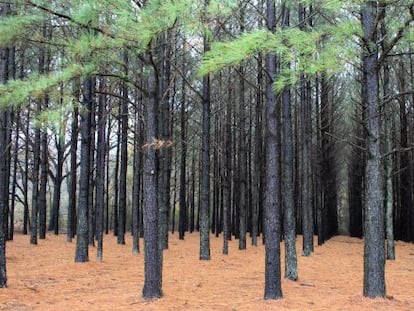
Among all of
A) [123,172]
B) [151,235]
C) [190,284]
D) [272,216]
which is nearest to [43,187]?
[123,172]

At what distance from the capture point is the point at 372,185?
729cm

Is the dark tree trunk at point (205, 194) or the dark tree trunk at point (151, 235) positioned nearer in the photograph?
the dark tree trunk at point (151, 235)

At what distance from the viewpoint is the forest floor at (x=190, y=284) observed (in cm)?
689

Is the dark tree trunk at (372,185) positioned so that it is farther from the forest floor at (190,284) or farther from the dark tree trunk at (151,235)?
the dark tree trunk at (151,235)

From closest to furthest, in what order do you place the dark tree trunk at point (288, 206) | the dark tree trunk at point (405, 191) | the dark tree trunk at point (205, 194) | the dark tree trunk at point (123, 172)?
the dark tree trunk at point (288, 206) < the dark tree trunk at point (205, 194) < the dark tree trunk at point (123, 172) < the dark tree trunk at point (405, 191)

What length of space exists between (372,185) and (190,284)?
393cm

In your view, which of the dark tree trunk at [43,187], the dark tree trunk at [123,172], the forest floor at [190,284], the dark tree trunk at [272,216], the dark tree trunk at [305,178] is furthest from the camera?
the dark tree trunk at [43,187]

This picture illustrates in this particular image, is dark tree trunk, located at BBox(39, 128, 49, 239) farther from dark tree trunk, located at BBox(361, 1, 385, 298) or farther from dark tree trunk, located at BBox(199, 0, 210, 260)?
dark tree trunk, located at BBox(361, 1, 385, 298)

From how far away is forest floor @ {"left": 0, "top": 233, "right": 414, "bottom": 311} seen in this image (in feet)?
22.6

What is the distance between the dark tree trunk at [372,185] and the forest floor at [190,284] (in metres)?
0.39

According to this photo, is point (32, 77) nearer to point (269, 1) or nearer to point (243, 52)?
point (243, 52)

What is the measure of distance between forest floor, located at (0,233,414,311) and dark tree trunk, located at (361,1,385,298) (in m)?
0.39

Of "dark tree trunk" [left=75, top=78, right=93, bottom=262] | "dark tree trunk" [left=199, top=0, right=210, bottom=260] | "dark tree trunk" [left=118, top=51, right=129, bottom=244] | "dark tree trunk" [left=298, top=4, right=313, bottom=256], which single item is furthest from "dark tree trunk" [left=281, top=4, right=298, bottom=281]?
"dark tree trunk" [left=118, top=51, right=129, bottom=244]

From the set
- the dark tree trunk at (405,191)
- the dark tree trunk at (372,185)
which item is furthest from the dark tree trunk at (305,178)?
the dark tree trunk at (372,185)
